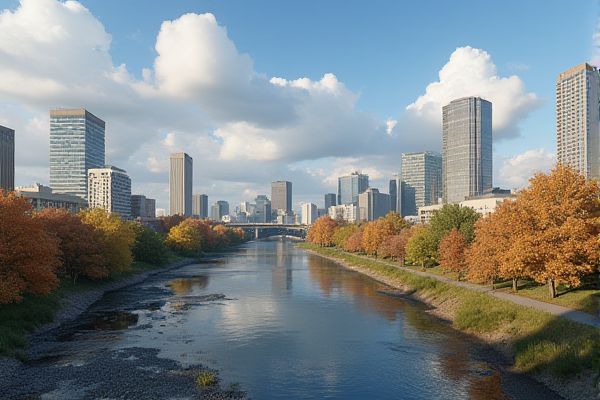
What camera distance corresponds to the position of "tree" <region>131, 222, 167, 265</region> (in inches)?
4146

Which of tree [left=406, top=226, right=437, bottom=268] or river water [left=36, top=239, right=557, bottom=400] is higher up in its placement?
tree [left=406, top=226, right=437, bottom=268]

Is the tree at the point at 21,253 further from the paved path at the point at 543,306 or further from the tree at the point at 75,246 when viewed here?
the paved path at the point at 543,306

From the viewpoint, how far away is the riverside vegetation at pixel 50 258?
42.9 meters

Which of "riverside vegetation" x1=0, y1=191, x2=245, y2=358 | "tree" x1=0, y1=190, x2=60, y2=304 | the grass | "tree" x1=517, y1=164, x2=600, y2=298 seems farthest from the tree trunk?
"tree" x1=0, y1=190, x2=60, y2=304

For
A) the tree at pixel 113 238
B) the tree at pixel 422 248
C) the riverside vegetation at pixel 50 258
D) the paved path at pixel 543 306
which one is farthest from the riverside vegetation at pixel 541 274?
the tree at pixel 113 238

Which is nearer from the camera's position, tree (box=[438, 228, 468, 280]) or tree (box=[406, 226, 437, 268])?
tree (box=[438, 228, 468, 280])

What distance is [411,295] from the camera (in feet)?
230

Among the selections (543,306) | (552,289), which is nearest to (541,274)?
(543,306)

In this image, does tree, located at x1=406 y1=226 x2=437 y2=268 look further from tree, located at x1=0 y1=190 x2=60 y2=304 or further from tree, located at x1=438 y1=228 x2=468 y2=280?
tree, located at x1=0 y1=190 x2=60 y2=304

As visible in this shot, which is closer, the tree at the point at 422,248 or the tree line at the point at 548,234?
the tree line at the point at 548,234

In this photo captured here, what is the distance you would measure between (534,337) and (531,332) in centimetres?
114

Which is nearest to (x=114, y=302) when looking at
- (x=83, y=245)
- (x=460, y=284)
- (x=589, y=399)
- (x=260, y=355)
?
(x=83, y=245)

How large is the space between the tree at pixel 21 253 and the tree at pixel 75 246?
19.7 m

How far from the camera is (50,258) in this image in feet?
155
